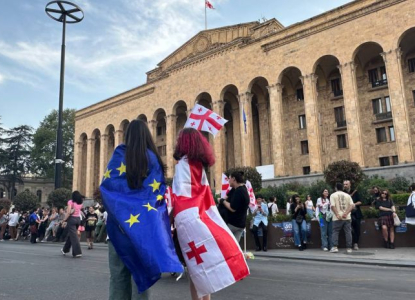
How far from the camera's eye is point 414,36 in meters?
25.5

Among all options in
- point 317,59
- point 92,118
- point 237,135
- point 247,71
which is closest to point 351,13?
point 317,59

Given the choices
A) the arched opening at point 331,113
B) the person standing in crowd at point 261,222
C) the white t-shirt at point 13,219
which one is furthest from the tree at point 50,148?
the person standing in crowd at point 261,222

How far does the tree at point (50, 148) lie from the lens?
186 ft

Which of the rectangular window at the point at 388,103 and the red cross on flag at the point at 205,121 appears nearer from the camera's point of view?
the red cross on flag at the point at 205,121

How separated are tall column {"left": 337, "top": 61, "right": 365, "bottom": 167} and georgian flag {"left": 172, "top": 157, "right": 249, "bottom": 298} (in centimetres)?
2414

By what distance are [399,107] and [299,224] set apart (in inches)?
649

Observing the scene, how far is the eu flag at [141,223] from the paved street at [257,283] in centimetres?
224

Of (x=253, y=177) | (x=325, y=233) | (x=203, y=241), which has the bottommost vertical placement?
Answer: (x=325, y=233)

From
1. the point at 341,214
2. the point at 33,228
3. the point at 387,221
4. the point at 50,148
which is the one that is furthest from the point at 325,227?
the point at 50,148

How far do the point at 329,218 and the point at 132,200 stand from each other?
9.39 m

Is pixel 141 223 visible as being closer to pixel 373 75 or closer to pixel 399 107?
pixel 399 107

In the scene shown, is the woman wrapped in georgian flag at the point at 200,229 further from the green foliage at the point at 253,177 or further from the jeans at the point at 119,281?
the green foliage at the point at 253,177

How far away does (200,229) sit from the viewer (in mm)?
3150

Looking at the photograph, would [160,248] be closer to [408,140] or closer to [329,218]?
[329,218]
